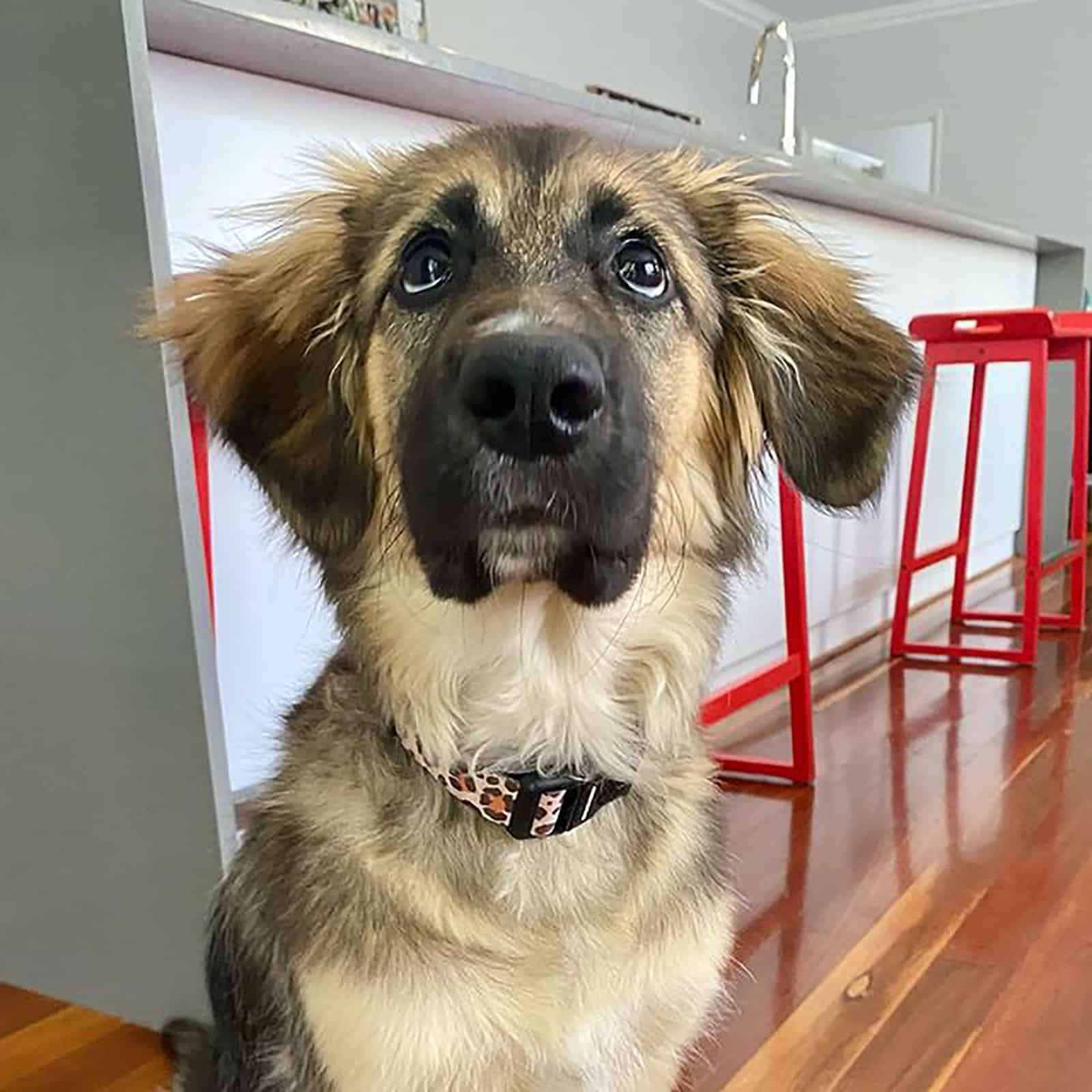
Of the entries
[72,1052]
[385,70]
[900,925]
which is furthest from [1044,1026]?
[385,70]

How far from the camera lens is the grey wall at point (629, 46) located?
6541 millimetres

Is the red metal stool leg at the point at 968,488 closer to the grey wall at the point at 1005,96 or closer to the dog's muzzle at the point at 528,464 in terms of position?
the dog's muzzle at the point at 528,464

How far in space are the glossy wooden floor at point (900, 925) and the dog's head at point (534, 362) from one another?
83 centimetres

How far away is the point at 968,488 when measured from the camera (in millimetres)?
3795

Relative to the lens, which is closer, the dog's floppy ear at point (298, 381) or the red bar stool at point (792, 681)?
the dog's floppy ear at point (298, 381)

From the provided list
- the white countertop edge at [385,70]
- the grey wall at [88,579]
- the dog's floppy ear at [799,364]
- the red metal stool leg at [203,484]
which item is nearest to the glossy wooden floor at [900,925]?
the grey wall at [88,579]

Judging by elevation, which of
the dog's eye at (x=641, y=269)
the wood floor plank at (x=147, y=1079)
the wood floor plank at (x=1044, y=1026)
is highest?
the dog's eye at (x=641, y=269)

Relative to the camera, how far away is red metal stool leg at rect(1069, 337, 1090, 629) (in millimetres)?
3701

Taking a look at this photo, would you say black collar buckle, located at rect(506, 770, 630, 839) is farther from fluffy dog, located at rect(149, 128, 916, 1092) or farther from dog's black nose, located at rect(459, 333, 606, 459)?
dog's black nose, located at rect(459, 333, 606, 459)

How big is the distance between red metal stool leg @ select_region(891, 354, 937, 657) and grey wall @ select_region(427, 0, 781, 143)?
9.54 ft

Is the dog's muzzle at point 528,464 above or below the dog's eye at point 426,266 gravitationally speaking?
below

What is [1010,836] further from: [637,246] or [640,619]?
[637,246]

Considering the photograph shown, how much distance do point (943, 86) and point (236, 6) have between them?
7.66 m

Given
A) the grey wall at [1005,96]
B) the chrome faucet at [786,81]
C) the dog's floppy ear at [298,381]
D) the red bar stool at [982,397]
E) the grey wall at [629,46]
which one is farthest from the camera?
the grey wall at [1005,96]
